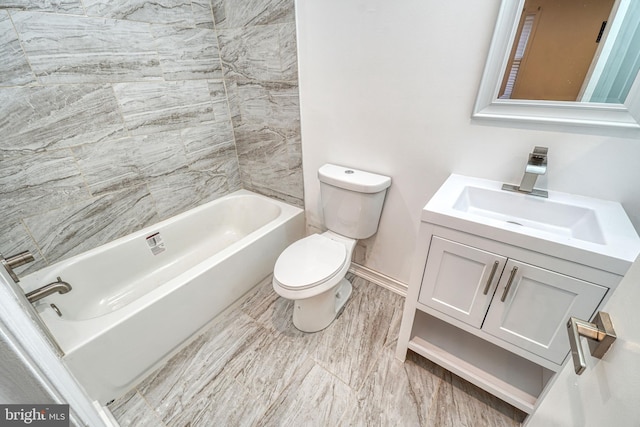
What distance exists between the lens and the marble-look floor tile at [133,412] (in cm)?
114

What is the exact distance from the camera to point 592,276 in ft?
2.57

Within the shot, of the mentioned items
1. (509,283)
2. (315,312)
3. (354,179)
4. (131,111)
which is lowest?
(315,312)

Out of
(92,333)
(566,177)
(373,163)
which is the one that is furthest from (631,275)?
(92,333)

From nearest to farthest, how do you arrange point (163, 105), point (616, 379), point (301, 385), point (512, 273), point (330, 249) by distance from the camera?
point (616, 379) < point (512, 273) < point (301, 385) < point (330, 249) < point (163, 105)

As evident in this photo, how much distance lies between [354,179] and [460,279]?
0.74 meters

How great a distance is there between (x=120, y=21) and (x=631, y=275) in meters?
2.18

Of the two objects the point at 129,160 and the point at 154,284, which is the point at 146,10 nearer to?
the point at 129,160

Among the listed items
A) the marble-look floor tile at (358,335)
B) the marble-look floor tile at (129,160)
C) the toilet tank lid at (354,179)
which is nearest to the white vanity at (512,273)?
the marble-look floor tile at (358,335)

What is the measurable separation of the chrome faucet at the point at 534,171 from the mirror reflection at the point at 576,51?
211mm

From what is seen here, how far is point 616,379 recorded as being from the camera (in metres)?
0.40

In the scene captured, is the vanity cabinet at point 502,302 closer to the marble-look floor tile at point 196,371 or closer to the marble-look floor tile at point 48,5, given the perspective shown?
the marble-look floor tile at point 196,371

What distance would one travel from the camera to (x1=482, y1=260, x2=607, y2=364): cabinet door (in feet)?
2.70

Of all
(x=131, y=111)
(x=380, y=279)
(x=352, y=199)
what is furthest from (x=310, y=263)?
(x=131, y=111)

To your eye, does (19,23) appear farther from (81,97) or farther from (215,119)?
(215,119)
